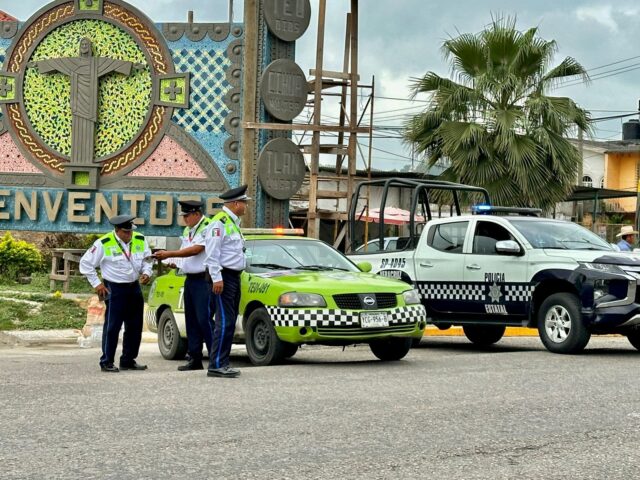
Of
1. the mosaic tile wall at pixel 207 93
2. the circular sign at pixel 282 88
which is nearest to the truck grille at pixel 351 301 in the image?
the circular sign at pixel 282 88

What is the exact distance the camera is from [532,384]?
10.4m

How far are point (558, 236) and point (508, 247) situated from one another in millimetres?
806

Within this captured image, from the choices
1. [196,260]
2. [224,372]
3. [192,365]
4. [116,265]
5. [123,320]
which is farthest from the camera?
[123,320]

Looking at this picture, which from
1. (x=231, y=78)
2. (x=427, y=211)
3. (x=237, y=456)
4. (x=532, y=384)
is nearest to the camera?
(x=237, y=456)

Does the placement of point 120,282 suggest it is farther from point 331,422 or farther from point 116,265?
point 331,422

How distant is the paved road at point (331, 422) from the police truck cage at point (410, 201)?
4.28 m

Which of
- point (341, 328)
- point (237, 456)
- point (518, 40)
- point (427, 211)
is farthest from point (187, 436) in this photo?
point (518, 40)

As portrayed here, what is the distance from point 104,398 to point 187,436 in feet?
6.53

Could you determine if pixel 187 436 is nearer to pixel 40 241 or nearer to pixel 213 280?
pixel 213 280

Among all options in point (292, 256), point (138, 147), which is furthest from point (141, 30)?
point (292, 256)

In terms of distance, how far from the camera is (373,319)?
12.1 metres

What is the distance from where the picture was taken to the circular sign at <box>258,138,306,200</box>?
23.6 meters

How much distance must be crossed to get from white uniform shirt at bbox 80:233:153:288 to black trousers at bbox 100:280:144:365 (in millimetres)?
91

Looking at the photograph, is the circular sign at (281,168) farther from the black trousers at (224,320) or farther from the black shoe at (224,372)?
the black shoe at (224,372)
